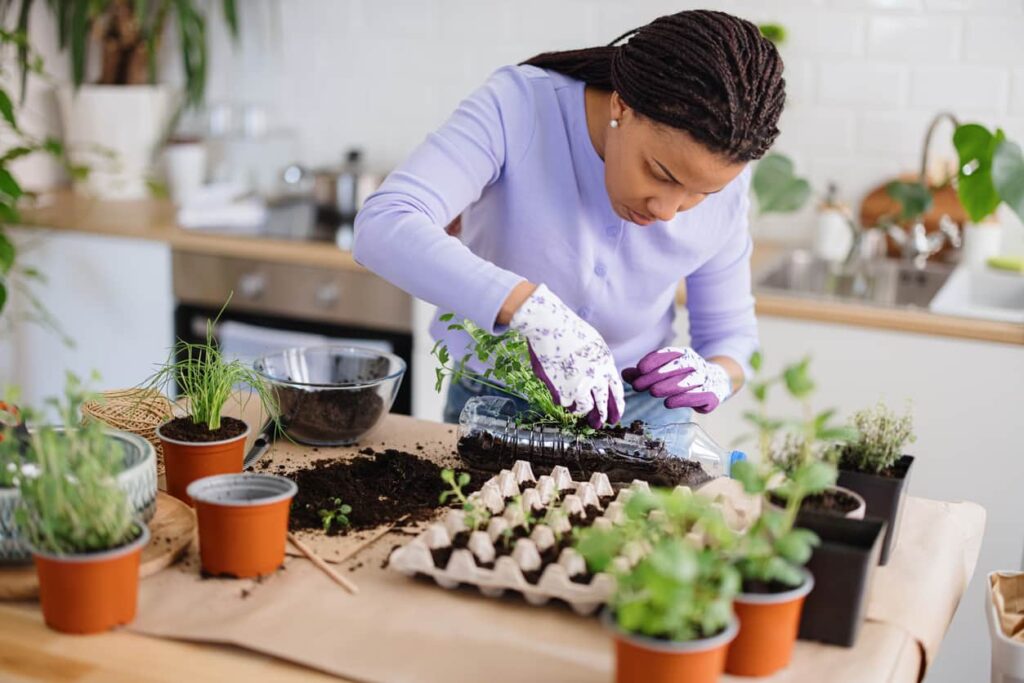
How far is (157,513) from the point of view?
1.26 metres

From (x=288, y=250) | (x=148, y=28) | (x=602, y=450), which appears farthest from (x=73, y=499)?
(x=148, y=28)

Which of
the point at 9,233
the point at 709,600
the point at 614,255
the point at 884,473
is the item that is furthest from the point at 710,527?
the point at 9,233

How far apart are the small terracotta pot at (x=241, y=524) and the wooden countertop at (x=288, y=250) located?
39.4 inches

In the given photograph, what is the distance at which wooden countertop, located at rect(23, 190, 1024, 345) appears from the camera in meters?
2.32

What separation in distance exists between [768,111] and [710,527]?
0.65m

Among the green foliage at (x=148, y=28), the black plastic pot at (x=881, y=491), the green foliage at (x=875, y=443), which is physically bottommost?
the black plastic pot at (x=881, y=491)

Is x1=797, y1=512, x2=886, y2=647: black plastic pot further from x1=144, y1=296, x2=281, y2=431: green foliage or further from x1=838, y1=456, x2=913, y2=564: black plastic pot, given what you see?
x1=144, y1=296, x2=281, y2=431: green foliage

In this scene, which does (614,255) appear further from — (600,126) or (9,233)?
(9,233)

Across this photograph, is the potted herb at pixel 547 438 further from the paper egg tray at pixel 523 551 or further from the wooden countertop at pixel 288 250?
the wooden countertop at pixel 288 250

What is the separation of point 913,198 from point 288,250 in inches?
60.6

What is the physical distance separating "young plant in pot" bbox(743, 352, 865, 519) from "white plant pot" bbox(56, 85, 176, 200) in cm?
270

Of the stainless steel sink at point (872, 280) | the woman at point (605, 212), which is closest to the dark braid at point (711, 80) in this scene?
the woman at point (605, 212)

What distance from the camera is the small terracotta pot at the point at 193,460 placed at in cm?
129

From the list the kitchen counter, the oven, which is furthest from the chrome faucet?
the kitchen counter
